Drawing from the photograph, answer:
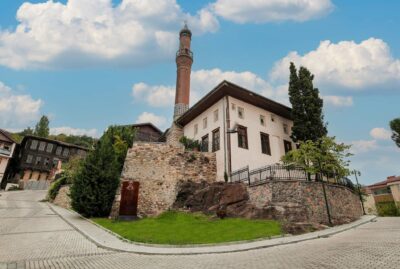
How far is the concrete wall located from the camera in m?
14.8

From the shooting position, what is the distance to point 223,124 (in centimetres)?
2200

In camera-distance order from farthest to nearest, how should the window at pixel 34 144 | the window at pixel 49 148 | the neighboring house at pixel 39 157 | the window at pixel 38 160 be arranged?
the window at pixel 49 148 < the window at pixel 34 144 < the window at pixel 38 160 < the neighboring house at pixel 39 157

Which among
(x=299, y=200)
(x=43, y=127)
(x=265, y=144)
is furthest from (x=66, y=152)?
(x=299, y=200)

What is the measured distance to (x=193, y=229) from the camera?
43.6ft

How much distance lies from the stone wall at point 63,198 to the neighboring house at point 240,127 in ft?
46.8

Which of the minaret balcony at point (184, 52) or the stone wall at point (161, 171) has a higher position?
the minaret balcony at point (184, 52)

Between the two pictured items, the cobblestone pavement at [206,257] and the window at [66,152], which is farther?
the window at [66,152]

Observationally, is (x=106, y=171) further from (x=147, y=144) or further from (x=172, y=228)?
(x=172, y=228)

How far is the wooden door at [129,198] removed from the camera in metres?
17.4

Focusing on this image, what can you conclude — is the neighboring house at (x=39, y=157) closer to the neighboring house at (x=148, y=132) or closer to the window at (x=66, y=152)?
the window at (x=66, y=152)

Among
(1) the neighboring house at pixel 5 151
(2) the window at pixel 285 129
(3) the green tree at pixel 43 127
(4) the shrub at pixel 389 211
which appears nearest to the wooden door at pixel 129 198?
(2) the window at pixel 285 129

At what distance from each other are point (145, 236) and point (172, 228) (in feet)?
7.38

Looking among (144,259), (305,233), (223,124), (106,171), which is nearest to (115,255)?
(144,259)

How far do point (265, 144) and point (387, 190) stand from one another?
31.0 m
